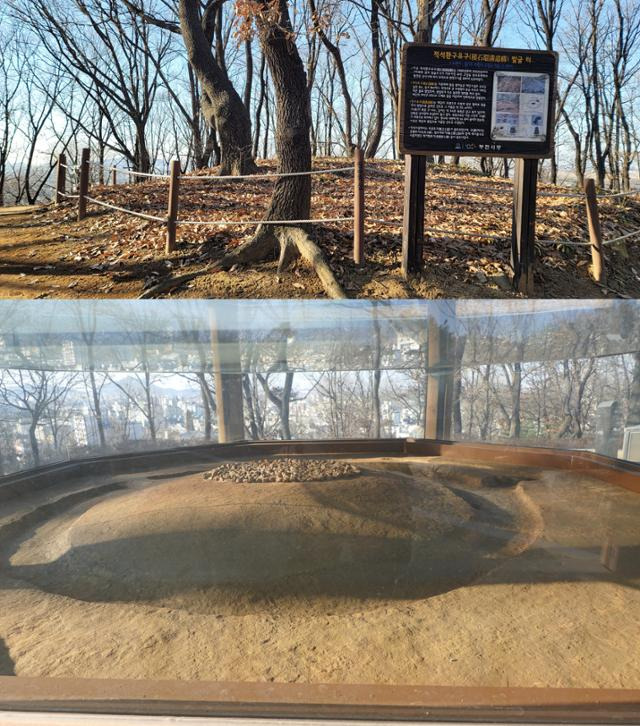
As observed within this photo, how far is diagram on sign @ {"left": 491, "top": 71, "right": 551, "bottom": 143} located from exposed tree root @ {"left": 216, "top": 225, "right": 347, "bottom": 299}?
2.25 metres

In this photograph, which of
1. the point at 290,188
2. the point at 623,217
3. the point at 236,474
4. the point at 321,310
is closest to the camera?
the point at 236,474

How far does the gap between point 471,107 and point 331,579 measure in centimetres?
601

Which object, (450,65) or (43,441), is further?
(450,65)

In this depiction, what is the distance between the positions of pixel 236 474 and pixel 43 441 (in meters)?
1.01

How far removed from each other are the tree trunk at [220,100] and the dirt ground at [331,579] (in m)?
9.47

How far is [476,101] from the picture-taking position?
269 inches

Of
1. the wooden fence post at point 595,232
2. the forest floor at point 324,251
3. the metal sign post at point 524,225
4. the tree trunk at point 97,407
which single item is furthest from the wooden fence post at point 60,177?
the tree trunk at point 97,407

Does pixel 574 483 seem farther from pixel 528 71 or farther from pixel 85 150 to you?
pixel 85 150

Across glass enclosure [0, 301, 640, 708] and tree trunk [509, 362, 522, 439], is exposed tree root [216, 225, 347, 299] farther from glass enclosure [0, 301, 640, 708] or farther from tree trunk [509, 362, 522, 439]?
tree trunk [509, 362, 522, 439]

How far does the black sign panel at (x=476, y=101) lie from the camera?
6770mm

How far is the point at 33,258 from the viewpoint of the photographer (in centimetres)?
860

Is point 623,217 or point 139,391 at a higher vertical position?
point 623,217

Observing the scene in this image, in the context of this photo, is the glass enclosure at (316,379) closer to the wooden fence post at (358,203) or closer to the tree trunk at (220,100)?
the wooden fence post at (358,203)

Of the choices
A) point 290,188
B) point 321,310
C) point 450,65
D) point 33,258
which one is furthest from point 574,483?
point 33,258
